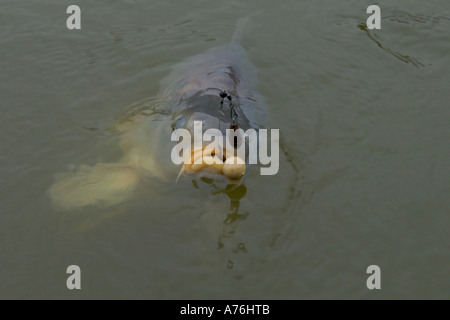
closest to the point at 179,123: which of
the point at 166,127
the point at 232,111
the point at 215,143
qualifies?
the point at 166,127

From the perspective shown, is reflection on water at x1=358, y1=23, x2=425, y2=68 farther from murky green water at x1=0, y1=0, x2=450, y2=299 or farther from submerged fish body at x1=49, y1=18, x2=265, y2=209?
submerged fish body at x1=49, y1=18, x2=265, y2=209

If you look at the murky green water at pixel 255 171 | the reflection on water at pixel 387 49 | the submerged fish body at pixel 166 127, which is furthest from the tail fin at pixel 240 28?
the reflection on water at pixel 387 49

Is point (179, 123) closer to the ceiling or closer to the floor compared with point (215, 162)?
closer to the ceiling

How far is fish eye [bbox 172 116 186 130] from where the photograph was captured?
20.1 ft

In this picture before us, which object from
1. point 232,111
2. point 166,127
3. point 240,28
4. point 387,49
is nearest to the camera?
point 232,111

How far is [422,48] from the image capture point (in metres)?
8.80

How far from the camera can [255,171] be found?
621cm

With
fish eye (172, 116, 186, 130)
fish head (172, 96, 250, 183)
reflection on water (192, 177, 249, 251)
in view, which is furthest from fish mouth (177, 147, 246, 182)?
fish eye (172, 116, 186, 130)

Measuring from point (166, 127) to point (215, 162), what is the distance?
1140mm

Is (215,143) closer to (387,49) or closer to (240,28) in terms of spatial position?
(240,28)

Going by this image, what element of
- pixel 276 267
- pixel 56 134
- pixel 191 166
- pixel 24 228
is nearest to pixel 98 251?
pixel 24 228

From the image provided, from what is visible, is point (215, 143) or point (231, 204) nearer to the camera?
point (215, 143)

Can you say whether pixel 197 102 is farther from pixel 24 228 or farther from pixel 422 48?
pixel 422 48
